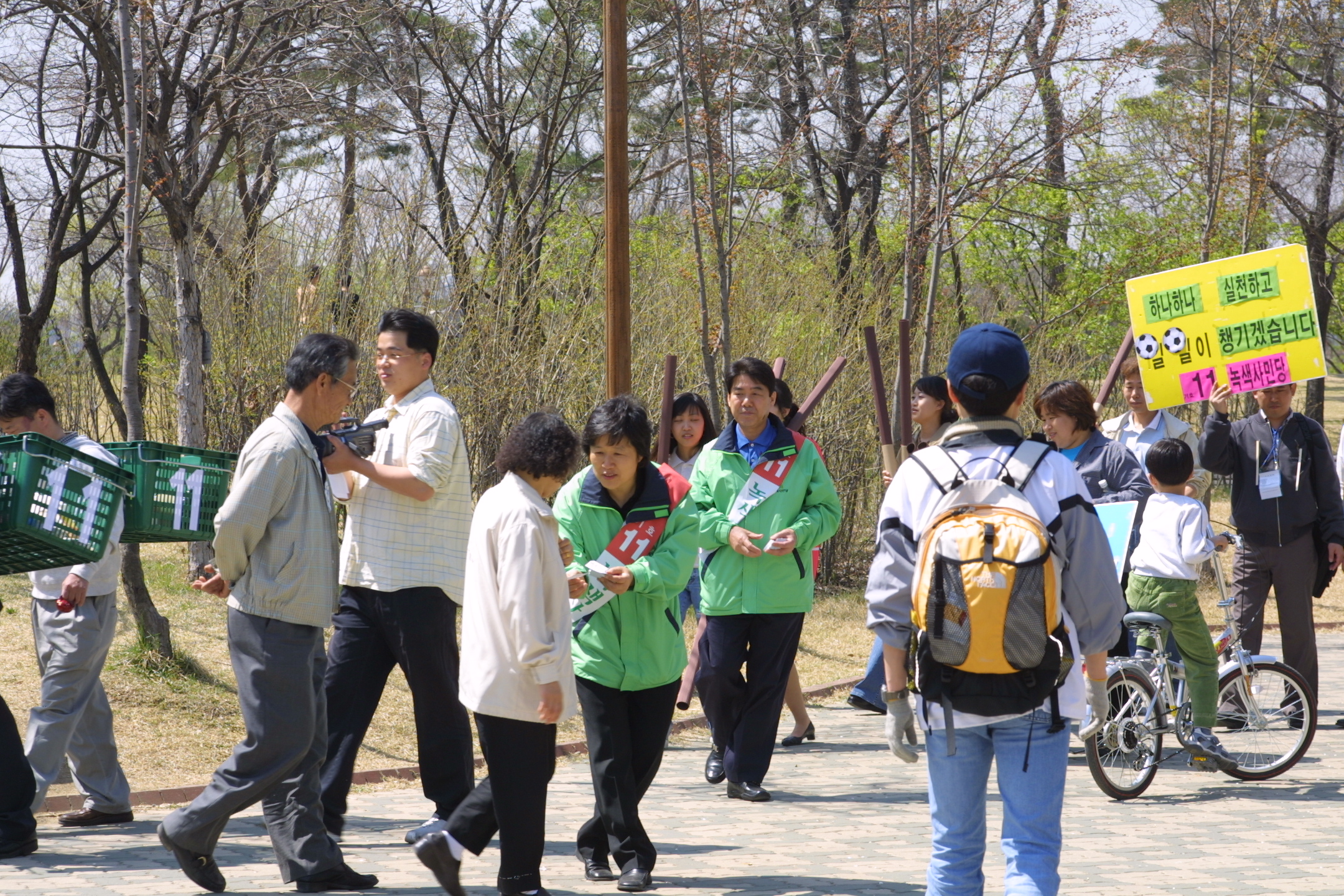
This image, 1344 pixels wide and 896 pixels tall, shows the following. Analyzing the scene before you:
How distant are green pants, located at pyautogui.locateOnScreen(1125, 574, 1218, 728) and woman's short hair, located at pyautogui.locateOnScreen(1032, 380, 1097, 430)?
0.86 meters

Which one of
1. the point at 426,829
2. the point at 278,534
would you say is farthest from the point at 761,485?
the point at 278,534

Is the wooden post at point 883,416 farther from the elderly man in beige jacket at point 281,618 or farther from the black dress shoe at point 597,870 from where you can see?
the elderly man in beige jacket at point 281,618

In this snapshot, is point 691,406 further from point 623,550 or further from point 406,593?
point 406,593

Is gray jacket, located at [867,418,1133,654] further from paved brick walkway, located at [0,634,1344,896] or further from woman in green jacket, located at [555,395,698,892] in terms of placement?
paved brick walkway, located at [0,634,1344,896]

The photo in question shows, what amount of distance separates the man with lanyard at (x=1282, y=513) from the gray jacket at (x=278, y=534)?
5338 millimetres

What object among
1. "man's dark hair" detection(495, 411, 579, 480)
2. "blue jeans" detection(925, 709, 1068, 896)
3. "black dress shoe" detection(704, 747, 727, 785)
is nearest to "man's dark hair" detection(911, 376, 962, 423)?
"black dress shoe" detection(704, 747, 727, 785)

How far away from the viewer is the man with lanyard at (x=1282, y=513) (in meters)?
7.87

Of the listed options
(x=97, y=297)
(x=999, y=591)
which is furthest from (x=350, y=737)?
(x=97, y=297)

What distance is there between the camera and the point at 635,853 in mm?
4895

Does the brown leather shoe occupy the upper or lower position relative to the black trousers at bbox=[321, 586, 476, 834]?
lower

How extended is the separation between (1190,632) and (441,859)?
4006 mm

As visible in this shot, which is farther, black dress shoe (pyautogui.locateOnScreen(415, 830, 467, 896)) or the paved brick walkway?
the paved brick walkway

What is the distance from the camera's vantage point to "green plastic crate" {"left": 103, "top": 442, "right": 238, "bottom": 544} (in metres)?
4.96

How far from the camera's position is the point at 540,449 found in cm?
445
